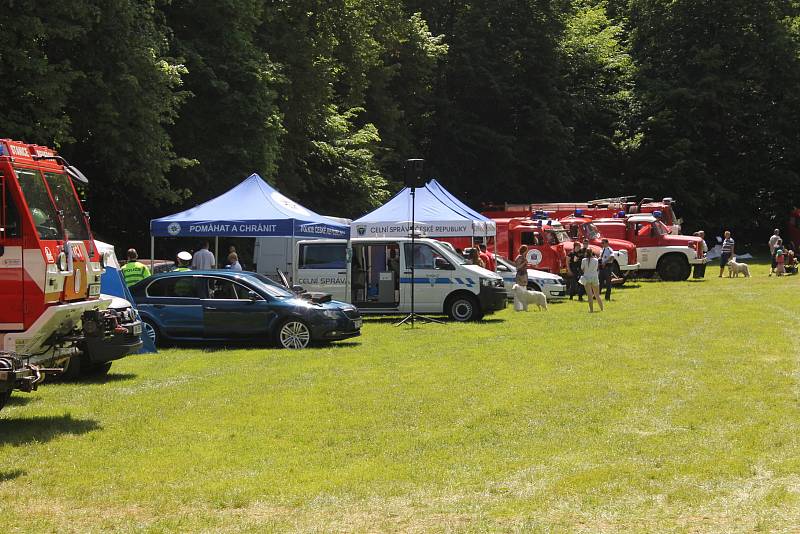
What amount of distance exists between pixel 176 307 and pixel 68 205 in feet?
23.1

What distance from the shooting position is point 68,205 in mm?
12500

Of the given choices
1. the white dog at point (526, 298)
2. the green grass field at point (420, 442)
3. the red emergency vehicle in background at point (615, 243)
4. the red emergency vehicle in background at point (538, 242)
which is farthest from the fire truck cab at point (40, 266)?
the red emergency vehicle in background at point (615, 243)

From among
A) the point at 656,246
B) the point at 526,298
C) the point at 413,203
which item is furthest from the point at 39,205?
the point at 656,246

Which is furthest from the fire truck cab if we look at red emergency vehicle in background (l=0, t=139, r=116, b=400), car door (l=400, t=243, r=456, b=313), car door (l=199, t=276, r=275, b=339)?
car door (l=400, t=243, r=456, b=313)

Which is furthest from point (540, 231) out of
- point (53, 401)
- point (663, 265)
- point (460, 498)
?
point (460, 498)

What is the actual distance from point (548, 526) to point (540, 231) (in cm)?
2826

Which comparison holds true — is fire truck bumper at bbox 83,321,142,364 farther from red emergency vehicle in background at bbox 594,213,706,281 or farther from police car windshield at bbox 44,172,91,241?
red emergency vehicle in background at bbox 594,213,706,281

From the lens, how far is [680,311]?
25.3 m

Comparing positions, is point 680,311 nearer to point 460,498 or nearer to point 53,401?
point 53,401

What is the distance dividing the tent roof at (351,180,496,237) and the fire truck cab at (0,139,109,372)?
15.3 m

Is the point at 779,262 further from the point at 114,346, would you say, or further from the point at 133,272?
the point at 114,346

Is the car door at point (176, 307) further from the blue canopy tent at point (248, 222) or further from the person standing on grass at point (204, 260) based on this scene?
the person standing on grass at point (204, 260)

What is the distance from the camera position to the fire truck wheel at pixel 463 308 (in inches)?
969

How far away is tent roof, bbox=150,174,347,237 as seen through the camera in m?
23.1
